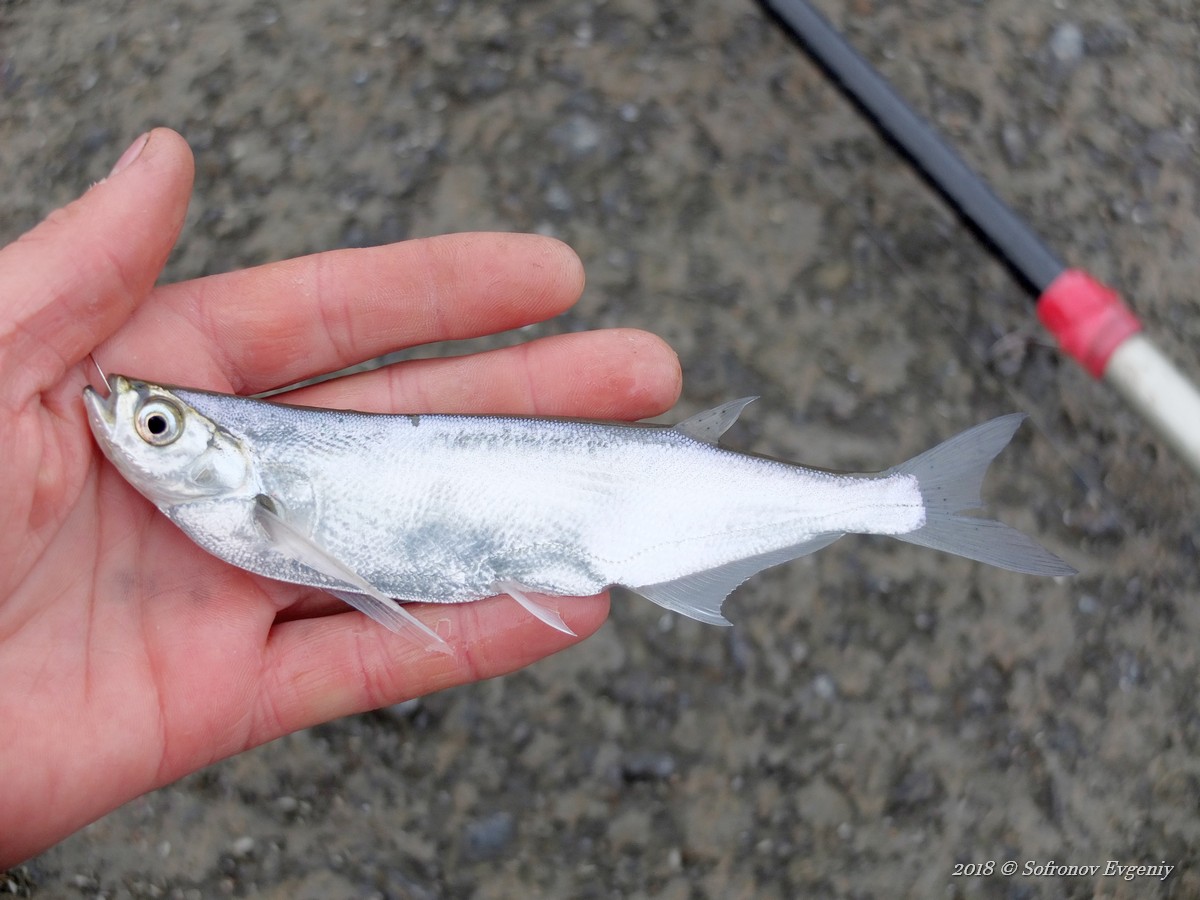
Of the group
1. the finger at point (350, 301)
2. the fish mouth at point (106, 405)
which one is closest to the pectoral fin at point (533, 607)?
the finger at point (350, 301)

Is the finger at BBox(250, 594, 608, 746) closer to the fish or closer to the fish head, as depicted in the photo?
the fish

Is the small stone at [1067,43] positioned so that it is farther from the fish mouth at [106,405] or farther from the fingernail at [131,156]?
the fish mouth at [106,405]

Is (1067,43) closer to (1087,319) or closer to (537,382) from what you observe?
(1087,319)

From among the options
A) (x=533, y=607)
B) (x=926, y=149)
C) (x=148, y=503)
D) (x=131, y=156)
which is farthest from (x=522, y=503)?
(x=926, y=149)

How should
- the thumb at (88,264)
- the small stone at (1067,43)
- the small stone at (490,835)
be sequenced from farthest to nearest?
1. the small stone at (1067,43)
2. the small stone at (490,835)
3. the thumb at (88,264)

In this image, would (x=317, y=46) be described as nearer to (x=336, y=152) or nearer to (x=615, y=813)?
(x=336, y=152)

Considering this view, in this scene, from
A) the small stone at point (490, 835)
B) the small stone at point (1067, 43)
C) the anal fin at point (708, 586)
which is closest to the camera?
the anal fin at point (708, 586)

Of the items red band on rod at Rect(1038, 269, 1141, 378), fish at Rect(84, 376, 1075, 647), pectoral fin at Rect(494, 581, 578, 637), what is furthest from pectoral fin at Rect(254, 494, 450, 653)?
red band on rod at Rect(1038, 269, 1141, 378)
